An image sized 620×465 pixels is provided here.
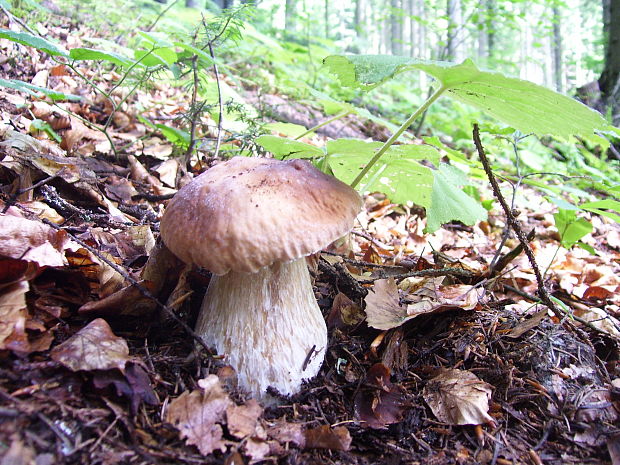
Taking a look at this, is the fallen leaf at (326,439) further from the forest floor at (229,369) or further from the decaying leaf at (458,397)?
the decaying leaf at (458,397)

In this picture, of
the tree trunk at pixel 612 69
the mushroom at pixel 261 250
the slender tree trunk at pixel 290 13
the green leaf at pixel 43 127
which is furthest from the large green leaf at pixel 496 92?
the tree trunk at pixel 612 69

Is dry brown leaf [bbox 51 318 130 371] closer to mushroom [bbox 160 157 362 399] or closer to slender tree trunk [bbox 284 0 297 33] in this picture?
mushroom [bbox 160 157 362 399]

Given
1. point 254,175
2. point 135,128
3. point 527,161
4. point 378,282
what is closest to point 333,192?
point 254,175

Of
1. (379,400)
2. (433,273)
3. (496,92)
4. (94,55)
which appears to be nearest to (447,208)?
(433,273)

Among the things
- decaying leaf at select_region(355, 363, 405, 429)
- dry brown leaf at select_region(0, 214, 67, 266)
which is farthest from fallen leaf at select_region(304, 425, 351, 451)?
dry brown leaf at select_region(0, 214, 67, 266)

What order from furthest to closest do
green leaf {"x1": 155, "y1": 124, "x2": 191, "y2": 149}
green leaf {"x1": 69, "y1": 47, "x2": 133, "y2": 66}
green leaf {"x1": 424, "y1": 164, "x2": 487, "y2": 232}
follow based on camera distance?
green leaf {"x1": 155, "y1": 124, "x2": 191, "y2": 149}, green leaf {"x1": 424, "y1": 164, "x2": 487, "y2": 232}, green leaf {"x1": 69, "y1": 47, "x2": 133, "y2": 66}

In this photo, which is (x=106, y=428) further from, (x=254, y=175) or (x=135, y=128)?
(x=135, y=128)
